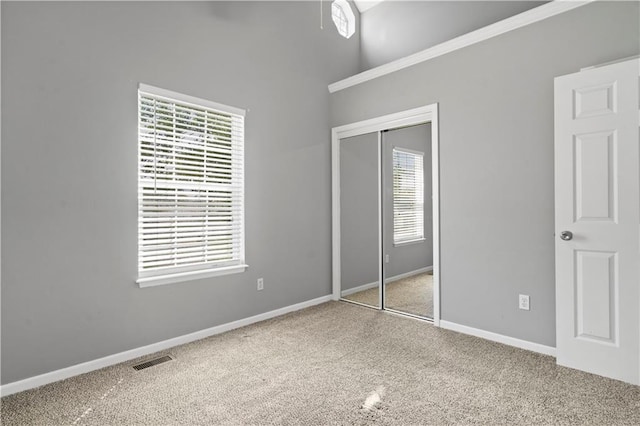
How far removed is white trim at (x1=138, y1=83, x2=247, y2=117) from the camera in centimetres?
275

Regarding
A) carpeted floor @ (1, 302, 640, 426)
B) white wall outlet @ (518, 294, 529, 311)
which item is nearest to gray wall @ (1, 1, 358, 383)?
carpeted floor @ (1, 302, 640, 426)

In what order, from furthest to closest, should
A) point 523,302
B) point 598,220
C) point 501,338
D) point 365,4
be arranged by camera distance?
point 365,4 < point 501,338 < point 523,302 < point 598,220

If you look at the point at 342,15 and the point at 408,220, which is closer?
the point at 342,15

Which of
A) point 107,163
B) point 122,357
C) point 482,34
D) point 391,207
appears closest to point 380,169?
point 391,207

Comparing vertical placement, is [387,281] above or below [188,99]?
below

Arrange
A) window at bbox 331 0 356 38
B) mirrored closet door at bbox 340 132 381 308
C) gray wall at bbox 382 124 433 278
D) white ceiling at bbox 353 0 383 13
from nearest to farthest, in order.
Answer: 1. window at bbox 331 0 356 38
2. gray wall at bbox 382 124 433 278
3. mirrored closet door at bbox 340 132 381 308
4. white ceiling at bbox 353 0 383 13

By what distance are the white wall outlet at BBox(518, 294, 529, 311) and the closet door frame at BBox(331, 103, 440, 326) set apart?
2.31 ft

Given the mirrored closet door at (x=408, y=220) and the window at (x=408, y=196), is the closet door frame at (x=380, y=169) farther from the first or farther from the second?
the window at (x=408, y=196)

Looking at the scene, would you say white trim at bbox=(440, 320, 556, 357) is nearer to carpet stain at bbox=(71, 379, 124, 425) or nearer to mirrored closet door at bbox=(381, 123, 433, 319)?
mirrored closet door at bbox=(381, 123, 433, 319)

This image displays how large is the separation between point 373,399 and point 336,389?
0.24 meters

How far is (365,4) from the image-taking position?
4.70 metres

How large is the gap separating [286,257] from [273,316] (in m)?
0.62

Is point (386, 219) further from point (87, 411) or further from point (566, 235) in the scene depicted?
point (87, 411)

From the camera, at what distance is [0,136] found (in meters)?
2.14
